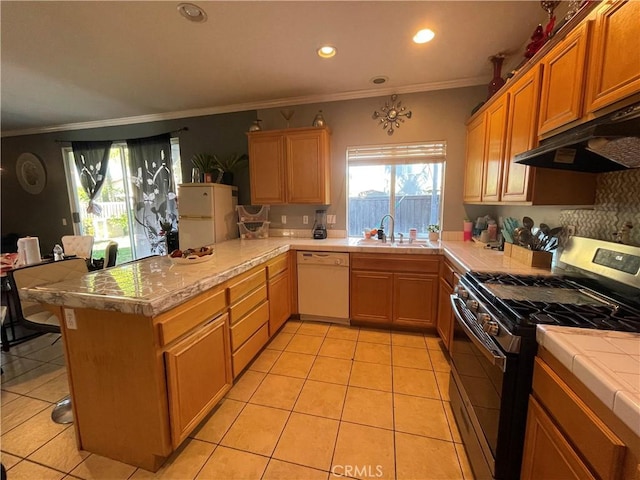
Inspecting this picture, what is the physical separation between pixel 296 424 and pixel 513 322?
54.2 inches

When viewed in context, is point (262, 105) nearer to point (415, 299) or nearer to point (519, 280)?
point (415, 299)

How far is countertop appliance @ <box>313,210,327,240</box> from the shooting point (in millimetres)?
3289

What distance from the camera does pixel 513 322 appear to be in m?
1.02

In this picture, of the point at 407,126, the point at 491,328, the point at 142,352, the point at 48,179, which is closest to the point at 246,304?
the point at 142,352

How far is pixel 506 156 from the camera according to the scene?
198 centimetres

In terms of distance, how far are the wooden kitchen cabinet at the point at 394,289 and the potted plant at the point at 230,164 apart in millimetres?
1925

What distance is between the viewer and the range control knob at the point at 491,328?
1099mm

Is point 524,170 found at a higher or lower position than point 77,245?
higher

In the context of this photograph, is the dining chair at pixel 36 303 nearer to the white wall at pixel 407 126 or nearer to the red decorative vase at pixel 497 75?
the white wall at pixel 407 126

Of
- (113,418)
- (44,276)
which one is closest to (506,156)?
(113,418)

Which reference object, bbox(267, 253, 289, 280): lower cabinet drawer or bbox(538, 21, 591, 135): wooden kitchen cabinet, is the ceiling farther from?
bbox(267, 253, 289, 280): lower cabinet drawer

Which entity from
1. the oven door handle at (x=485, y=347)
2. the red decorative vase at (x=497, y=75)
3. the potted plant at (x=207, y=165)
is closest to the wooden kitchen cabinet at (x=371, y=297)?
the oven door handle at (x=485, y=347)

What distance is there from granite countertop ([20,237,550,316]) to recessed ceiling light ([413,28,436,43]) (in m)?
1.71

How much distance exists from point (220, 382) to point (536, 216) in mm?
2661
